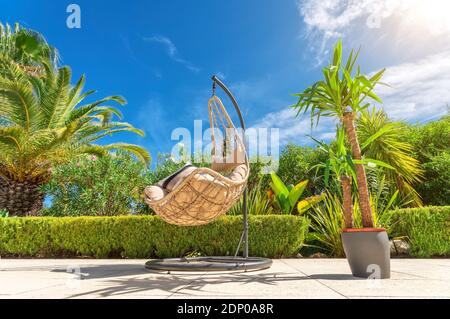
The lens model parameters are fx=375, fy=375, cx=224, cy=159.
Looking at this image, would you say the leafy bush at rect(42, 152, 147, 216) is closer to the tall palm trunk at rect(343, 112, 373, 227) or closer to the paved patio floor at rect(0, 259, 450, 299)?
the paved patio floor at rect(0, 259, 450, 299)

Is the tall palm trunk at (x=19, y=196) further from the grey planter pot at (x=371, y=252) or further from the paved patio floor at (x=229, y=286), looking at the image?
the grey planter pot at (x=371, y=252)

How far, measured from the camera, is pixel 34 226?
6336 mm

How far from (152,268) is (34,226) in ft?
11.5

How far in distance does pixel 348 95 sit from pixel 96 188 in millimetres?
5809

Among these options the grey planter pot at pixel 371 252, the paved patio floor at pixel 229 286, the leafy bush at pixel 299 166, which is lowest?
the paved patio floor at pixel 229 286

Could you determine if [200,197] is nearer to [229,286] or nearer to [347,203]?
[229,286]

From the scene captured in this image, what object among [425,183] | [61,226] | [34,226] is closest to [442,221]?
[425,183]

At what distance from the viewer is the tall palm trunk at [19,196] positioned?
902 centimetres

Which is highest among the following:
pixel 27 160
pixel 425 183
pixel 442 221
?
pixel 27 160

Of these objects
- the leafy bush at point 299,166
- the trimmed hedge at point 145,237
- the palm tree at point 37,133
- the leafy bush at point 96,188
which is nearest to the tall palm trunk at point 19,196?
the palm tree at point 37,133

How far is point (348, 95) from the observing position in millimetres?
3461

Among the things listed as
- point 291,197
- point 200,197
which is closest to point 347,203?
point 200,197

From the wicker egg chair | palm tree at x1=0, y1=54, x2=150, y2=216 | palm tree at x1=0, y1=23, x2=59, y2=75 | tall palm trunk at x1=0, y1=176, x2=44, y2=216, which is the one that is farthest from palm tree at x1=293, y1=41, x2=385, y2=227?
palm tree at x1=0, y1=23, x2=59, y2=75
